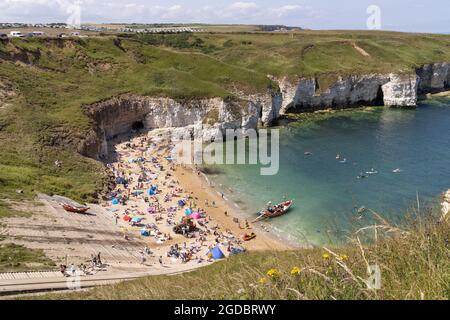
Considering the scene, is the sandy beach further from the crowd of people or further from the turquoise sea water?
the turquoise sea water

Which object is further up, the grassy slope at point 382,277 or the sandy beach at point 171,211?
the grassy slope at point 382,277

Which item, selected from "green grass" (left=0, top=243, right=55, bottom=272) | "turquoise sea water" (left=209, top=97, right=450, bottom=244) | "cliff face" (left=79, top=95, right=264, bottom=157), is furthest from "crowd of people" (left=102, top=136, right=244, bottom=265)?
"cliff face" (left=79, top=95, right=264, bottom=157)

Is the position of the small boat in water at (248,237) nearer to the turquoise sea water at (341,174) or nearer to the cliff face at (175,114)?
the turquoise sea water at (341,174)

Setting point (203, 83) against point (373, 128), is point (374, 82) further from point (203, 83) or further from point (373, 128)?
point (203, 83)

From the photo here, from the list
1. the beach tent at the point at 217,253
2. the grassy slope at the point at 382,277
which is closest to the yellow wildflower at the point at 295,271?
the grassy slope at the point at 382,277

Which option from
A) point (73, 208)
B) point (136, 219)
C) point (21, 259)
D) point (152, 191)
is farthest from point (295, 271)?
point (152, 191)

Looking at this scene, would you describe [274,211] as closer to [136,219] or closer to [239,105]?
[136,219]
